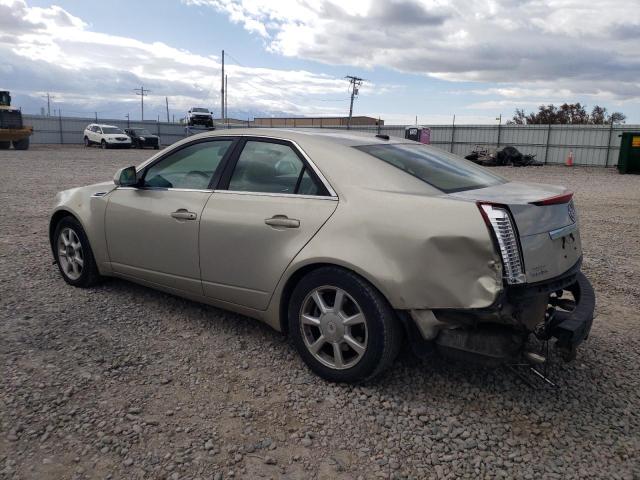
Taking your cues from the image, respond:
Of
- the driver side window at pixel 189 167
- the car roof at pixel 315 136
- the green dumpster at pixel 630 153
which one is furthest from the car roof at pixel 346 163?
the green dumpster at pixel 630 153

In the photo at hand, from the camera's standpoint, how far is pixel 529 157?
29047mm

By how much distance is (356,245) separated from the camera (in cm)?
285

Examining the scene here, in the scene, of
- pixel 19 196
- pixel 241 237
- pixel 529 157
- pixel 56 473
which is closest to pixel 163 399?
pixel 56 473

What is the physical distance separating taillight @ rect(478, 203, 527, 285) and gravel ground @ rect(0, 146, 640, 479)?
0.83 meters

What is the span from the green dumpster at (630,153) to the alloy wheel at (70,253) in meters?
23.7

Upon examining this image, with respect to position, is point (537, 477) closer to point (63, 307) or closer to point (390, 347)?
point (390, 347)

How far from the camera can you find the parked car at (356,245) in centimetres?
261

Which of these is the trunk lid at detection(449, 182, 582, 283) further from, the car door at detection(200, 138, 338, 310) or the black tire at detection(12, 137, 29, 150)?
the black tire at detection(12, 137, 29, 150)

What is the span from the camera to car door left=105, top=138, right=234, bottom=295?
3.68 metres

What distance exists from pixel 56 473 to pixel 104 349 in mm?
1258

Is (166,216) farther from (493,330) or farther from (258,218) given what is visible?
(493,330)

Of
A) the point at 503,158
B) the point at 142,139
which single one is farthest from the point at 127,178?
the point at 142,139

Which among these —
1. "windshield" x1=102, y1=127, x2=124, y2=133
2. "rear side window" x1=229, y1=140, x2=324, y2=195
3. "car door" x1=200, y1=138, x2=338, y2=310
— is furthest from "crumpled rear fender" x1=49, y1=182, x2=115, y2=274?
"windshield" x1=102, y1=127, x2=124, y2=133

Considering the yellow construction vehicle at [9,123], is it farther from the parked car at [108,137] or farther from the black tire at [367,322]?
the black tire at [367,322]
